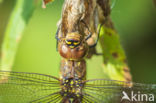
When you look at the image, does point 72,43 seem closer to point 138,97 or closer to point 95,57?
point 138,97

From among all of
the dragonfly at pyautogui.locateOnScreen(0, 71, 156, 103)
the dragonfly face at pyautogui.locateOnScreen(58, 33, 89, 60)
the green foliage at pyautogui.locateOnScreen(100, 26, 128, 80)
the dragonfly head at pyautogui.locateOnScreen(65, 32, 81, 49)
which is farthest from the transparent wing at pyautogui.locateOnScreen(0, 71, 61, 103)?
the green foliage at pyautogui.locateOnScreen(100, 26, 128, 80)

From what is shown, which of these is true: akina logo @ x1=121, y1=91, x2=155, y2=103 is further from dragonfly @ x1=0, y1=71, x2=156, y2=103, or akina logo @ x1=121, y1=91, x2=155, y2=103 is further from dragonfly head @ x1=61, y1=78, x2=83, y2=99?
dragonfly head @ x1=61, y1=78, x2=83, y2=99

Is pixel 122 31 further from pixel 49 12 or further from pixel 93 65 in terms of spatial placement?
pixel 49 12

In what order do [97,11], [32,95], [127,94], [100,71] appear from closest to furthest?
[97,11] → [127,94] → [32,95] → [100,71]

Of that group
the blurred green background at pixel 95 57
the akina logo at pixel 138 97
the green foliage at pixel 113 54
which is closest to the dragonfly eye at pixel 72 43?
the green foliage at pixel 113 54

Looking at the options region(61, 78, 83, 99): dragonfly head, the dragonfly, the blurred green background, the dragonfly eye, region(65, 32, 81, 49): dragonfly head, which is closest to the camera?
region(65, 32, 81, 49): dragonfly head

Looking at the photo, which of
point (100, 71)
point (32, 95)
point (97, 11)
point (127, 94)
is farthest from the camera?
point (100, 71)

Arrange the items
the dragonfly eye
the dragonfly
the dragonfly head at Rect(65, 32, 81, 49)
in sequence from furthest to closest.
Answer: the dragonfly < the dragonfly eye < the dragonfly head at Rect(65, 32, 81, 49)

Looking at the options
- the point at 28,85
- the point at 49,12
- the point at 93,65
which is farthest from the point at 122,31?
the point at 28,85

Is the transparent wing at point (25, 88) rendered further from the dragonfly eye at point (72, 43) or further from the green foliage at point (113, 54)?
the green foliage at point (113, 54)
